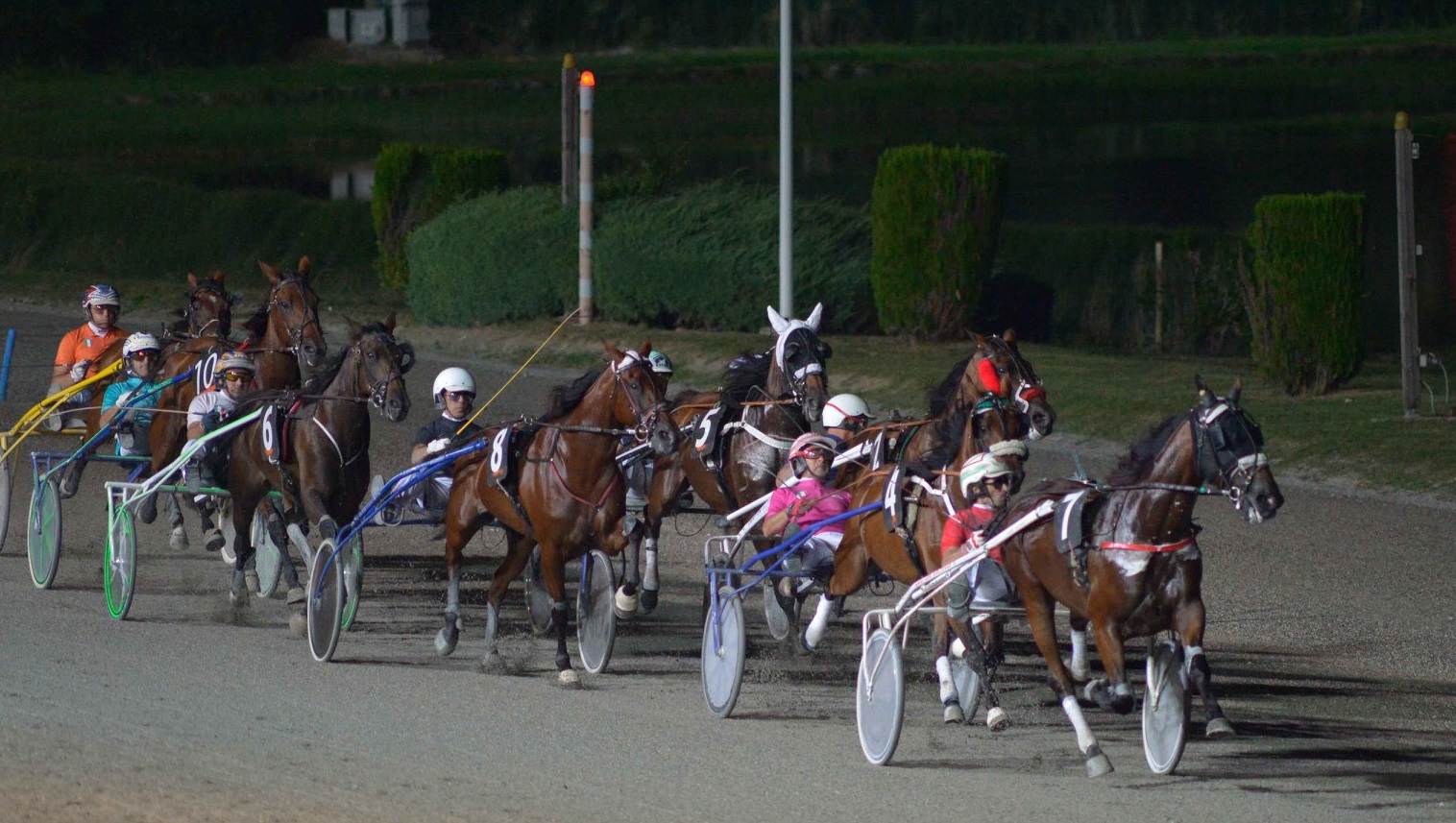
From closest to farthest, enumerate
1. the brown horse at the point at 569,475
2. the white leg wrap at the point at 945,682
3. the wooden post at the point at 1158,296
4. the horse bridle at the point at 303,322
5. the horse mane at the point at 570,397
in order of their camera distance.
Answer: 1. the white leg wrap at the point at 945,682
2. the brown horse at the point at 569,475
3. the horse mane at the point at 570,397
4. the horse bridle at the point at 303,322
5. the wooden post at the point at 1158,296

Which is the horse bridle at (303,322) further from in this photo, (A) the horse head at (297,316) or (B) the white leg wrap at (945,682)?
(B) the white leg wrap at (945,682)

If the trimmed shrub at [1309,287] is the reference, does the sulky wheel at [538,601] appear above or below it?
below

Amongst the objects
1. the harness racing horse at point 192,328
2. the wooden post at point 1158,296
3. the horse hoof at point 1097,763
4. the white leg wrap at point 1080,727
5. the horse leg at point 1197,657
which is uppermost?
the harness racing horse at point 192,328

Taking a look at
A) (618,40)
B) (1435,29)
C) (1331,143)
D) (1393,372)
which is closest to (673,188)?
(1393,372)

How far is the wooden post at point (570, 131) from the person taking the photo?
20844mm

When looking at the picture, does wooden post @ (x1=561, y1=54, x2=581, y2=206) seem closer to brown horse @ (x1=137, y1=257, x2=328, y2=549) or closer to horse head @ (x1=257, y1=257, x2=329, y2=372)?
brown horse @ (x1=137, y1=257, x2=328, y2=549)

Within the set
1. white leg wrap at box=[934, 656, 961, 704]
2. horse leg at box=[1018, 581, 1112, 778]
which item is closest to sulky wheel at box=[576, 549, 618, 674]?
white leg wrap at box=[934, 656, 961, 704]

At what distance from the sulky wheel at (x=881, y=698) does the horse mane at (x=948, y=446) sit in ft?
2.99

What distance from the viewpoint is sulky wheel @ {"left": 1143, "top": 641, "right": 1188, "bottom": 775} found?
23.2 feet

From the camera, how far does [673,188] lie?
22781 mm

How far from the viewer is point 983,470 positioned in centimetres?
772

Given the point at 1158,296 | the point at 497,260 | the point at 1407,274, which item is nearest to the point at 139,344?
the point at 1407,274

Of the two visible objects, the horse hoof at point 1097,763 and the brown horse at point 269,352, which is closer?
the horse hoof at point 1097,763

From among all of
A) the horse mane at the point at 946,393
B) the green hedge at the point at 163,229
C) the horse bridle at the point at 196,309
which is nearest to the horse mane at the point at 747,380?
the horse mane at the point at 946,393
